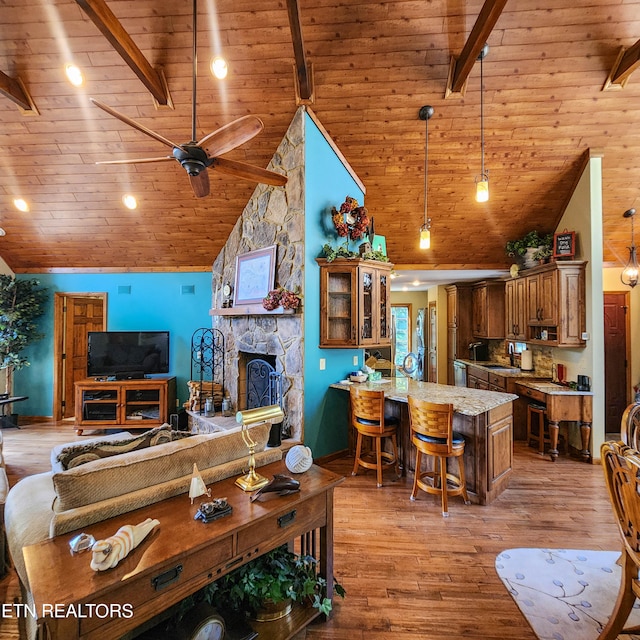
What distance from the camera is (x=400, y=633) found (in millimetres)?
1899

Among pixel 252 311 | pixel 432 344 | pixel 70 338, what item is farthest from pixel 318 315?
pixel 432 344

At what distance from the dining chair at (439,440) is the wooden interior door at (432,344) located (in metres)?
5.15

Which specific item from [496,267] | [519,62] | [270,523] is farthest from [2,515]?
[496,267]

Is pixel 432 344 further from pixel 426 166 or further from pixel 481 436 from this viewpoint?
pixel 481 436

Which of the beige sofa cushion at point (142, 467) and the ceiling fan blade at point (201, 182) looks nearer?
the beige sofa cushion at point (142, 467)

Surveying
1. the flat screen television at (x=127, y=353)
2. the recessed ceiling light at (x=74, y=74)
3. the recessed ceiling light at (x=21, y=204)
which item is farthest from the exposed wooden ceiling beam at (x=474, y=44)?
the recessed ceiling light at (x=21, y=204)

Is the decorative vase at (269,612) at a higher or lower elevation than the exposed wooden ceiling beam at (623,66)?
lower

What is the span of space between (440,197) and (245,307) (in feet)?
10.2

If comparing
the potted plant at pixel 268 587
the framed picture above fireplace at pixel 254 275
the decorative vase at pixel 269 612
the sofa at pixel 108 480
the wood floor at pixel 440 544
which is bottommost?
the wood floor at pixel 440 544

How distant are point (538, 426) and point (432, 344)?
12.9 feet

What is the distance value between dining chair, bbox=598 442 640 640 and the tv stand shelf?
5475 mm

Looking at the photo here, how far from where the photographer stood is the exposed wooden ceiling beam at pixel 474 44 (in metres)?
2.68

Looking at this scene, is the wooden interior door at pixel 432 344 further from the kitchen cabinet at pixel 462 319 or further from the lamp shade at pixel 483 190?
the lamp shade at pixel 483 190

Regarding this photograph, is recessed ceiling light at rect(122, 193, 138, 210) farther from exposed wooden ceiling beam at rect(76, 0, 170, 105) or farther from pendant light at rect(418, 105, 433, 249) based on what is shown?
pendant light at rect(418, 105, 433, 249)
